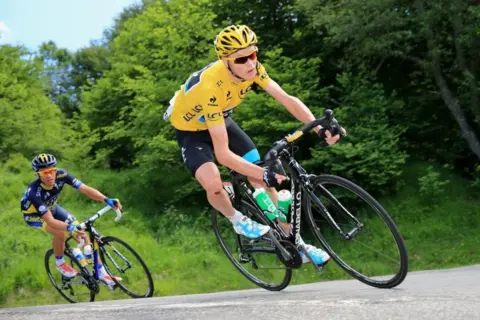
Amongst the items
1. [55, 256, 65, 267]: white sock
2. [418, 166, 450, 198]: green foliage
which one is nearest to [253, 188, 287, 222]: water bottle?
[55, 256, 65, 267]: white sock

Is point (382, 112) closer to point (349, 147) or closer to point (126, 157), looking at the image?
point (349, 147)

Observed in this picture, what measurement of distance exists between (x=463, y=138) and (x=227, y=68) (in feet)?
46.6

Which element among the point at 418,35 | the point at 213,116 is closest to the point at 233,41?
the point at 213,116

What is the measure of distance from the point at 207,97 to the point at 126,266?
4.36m

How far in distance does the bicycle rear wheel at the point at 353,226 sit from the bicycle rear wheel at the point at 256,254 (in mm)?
562

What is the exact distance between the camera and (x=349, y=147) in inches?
566

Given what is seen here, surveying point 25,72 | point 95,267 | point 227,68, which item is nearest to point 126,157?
point 25,72

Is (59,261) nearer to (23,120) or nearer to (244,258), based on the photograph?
(244,258)

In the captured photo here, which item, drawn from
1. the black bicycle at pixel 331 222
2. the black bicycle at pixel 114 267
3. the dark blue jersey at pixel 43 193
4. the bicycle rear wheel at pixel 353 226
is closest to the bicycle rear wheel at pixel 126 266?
the black bicycle at pixel 114 267

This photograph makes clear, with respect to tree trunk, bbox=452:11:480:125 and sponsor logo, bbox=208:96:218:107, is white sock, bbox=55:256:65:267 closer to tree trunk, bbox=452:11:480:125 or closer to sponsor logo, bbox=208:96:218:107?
sponsor logo, bbox=208:96:218:107

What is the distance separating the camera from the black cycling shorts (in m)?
4.71

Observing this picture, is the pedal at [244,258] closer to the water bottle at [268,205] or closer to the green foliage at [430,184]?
the water bottle at [268,205]

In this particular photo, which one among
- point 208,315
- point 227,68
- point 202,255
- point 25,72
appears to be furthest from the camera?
point 25,72

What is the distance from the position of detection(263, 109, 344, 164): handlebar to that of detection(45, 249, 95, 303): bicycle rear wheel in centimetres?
509
